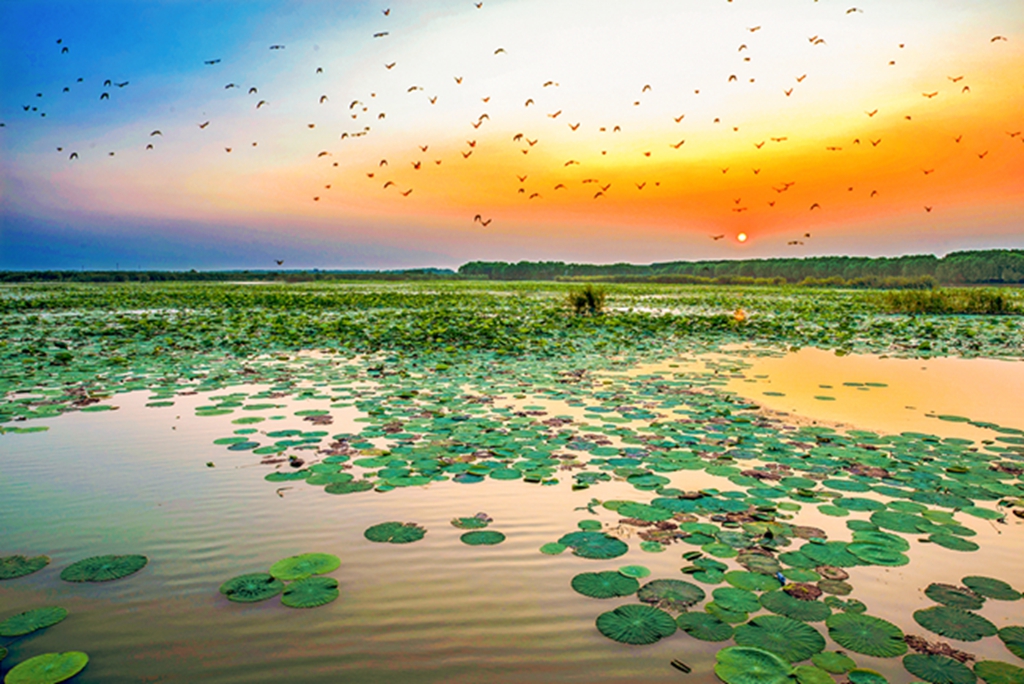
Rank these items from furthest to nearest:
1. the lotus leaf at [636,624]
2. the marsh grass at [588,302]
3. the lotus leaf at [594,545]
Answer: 1. the marsh grass at [588,302]
2. the lotus leaf at [594,545]
3. the lotus leaf at [636,624]

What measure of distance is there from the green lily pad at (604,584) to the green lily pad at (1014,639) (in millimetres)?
1435

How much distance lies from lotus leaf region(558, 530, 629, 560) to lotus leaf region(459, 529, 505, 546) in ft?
1.15

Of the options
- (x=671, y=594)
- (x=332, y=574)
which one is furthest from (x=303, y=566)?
(x=671, y=594)

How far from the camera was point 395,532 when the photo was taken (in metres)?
3.39

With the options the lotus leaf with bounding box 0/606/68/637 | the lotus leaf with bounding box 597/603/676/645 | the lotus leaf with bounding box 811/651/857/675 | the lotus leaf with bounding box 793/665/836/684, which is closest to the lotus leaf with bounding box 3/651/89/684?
the lotus leaf with bounding box 0/606/68/637

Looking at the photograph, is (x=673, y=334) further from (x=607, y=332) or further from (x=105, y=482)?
(x=105, y=482)

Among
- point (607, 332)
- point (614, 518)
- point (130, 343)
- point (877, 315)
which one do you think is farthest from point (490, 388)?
point (877, 315)

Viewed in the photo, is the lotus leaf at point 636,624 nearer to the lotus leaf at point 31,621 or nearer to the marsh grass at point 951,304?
the lotus leaf at point 31,621

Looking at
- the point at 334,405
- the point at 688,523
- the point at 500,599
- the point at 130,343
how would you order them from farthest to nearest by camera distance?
the point at 130,343, the point at 334,405, the point at 688,523, the point at 500,599

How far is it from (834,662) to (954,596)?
37.5 inches

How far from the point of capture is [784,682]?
210 centimetres

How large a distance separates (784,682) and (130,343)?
13.1m

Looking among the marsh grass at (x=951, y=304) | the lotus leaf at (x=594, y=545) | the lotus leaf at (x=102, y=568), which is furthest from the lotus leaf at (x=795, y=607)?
the marsh grass at (x=951, y=304)

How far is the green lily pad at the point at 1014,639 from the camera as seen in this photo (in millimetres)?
2279
